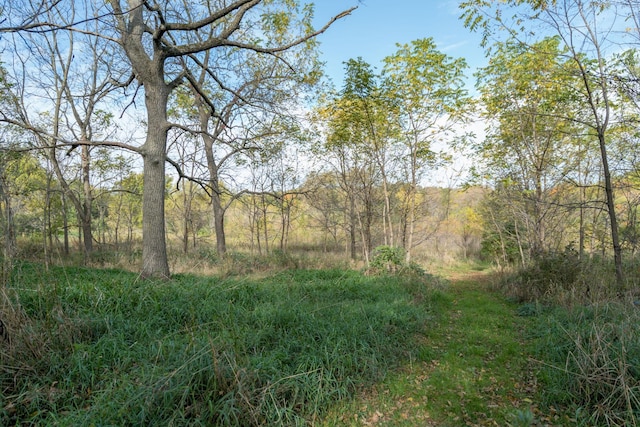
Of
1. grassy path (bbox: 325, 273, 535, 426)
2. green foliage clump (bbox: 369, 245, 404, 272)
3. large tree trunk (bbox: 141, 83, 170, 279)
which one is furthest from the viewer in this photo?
green foliage clump (bbox: 369, 245, 404, 272)

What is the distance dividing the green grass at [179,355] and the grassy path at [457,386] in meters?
0.20

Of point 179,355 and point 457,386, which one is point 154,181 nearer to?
point 179,355

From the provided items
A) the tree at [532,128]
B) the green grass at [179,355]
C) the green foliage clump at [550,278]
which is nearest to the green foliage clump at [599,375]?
the green grass at [179,355]

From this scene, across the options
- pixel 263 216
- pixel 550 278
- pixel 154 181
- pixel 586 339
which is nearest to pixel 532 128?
pixel 550 278

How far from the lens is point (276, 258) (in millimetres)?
11367

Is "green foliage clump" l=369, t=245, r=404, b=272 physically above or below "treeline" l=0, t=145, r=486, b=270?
below

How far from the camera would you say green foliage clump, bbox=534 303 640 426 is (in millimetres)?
2688

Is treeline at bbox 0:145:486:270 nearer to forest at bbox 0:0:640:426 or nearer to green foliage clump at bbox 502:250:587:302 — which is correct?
forest at bbox 0:0:640:426

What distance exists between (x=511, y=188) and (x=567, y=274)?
387cm

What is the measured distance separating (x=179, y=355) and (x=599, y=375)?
3.91m

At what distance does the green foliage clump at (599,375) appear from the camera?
2688 millimetres

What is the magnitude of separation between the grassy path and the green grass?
20 cm

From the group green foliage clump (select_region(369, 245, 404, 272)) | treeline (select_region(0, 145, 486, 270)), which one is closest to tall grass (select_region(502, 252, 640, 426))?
green foliage clump (select_region(369, 245, 404, 272))

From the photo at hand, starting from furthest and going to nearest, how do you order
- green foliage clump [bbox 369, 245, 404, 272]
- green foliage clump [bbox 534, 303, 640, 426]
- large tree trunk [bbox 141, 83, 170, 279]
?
green foliage clump [bbox 369, 245, 404, 272], large tree trunk [bbox 141, 83, 170, 279], green foliage clump [bbox 534, 303, 640, 426]
